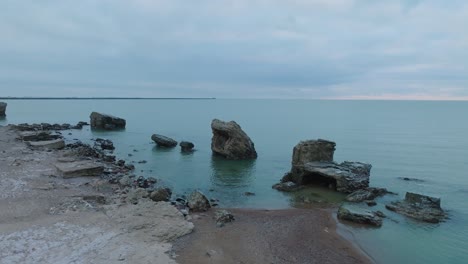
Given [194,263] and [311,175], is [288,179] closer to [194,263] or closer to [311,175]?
[311,175]

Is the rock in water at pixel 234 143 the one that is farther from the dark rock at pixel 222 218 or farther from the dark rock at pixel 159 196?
the dark rock at pixel 222 218

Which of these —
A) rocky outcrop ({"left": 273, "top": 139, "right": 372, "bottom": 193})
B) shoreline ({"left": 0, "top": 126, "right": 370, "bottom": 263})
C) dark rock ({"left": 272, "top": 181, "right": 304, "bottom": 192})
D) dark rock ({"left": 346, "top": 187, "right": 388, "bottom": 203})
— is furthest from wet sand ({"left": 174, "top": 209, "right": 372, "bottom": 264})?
rocky outcrop ({"left": 273, "top": 139, "right": 372, "bottom": 193})

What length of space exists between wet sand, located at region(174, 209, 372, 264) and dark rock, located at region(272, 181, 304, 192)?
6.92 m

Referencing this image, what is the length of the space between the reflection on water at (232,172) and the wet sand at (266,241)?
401 inches

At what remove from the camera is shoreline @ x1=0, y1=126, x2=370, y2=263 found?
14.0m

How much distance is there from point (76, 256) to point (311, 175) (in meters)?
22.8

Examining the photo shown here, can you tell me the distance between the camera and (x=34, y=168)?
97.0 feet

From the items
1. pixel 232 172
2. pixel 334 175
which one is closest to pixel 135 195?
pixel 334 175

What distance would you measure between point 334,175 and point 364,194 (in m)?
3.02

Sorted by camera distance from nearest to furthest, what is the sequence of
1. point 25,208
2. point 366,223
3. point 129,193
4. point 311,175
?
point 25,208 < point 366,223 < point 129,193 < point 311,175

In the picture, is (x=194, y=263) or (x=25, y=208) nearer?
(x=194, y=263)

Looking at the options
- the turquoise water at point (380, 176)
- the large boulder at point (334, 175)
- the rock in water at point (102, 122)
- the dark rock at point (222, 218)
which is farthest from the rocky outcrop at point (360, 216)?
the rock in water at point (102, 122)

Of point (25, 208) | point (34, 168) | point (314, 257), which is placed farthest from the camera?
point (34, 168)

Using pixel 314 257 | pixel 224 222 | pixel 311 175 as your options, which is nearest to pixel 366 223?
pixel 314 257
